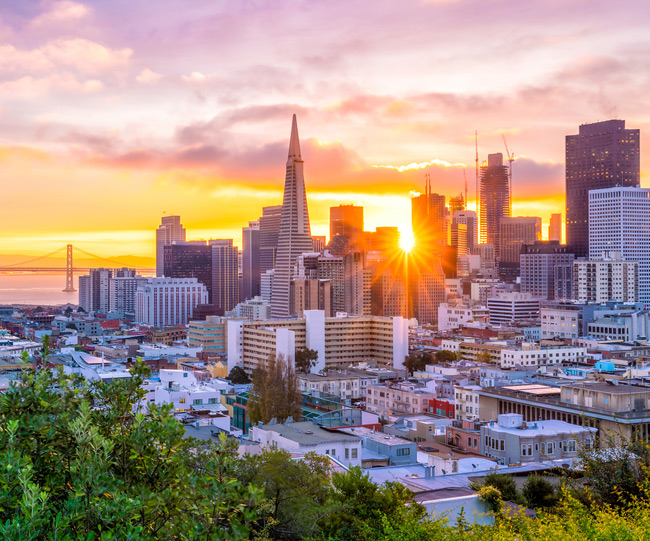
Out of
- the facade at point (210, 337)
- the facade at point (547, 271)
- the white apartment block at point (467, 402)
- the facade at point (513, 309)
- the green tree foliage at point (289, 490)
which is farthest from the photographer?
the facade at point (547, 271)

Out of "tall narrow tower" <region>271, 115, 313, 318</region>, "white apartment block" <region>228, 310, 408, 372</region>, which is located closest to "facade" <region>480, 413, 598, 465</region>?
"white apartment block" <region>228, 310, 408, 372</region>

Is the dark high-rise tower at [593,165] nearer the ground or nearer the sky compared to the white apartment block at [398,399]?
nearer the sky

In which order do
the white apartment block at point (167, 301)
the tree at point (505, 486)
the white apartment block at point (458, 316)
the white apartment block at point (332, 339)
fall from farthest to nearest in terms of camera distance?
the white apartment block at point (167, 301) < the white apartment block at point (458, 316) < the white apartment block at point (332, 339) < the tree at point (505, 486)

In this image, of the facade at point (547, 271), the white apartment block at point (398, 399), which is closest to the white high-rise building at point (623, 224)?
the facade at point (547, 271)

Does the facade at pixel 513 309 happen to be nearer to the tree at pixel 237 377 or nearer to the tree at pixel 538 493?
the tree at pixel 237 377

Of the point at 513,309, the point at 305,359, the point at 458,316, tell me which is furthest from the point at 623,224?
the point at 305,359

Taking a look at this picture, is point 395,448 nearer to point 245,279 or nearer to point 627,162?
point 627,162
